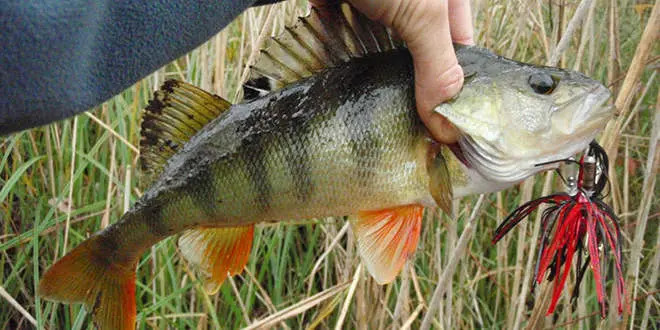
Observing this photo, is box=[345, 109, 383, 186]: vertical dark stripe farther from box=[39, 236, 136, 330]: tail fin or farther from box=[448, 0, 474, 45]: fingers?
box=[39, 236, 136, 330]: tail fin

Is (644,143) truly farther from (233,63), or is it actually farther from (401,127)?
(401,127)

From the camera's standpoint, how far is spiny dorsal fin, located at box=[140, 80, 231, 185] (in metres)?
1.46

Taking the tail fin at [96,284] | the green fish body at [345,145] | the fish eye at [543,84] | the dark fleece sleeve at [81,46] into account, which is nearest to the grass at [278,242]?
the tail fin at [96,284]

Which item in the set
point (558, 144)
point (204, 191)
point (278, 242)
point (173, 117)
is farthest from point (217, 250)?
point (278, 242)

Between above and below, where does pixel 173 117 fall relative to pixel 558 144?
above

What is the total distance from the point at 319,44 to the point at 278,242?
4.07ft

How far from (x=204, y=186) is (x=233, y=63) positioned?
161 cm

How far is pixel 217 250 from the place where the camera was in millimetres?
1489

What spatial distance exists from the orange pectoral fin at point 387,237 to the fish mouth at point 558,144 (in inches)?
5.8

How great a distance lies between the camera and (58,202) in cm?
232

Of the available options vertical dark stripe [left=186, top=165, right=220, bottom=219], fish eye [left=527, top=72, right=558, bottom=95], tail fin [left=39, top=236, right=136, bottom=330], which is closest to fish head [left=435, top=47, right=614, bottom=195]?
fish eye [left=527, top=72, right=558, bottom=95]

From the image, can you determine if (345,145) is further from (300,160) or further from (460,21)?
(460,21)

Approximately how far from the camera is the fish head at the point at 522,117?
132 cm

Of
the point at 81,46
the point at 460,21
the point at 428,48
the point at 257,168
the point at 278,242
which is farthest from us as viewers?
the point at 278,242
